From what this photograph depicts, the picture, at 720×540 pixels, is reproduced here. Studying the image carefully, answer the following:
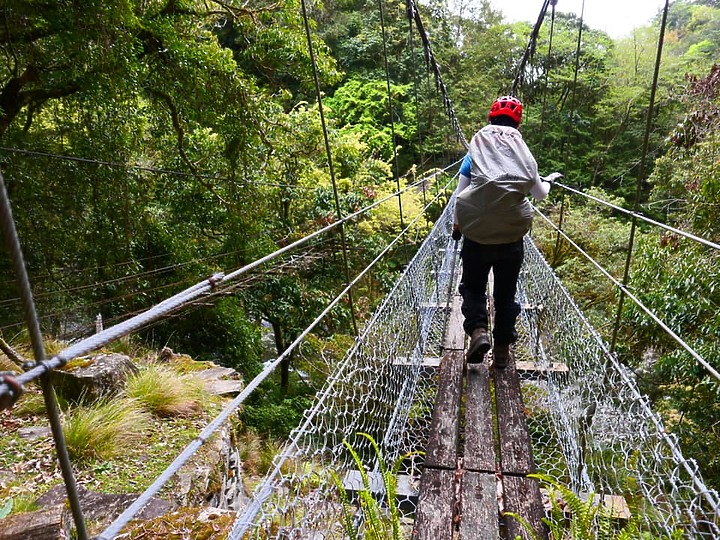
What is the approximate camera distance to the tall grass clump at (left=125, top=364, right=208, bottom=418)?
6.96 feet

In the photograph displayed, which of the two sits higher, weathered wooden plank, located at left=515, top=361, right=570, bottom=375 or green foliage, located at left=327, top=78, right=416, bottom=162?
green foliage, located at left=327, top=78, right=416, bottom=162

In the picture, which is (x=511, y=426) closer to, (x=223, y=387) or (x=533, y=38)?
(x=223, y=387)

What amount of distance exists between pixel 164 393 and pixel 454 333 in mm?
1397

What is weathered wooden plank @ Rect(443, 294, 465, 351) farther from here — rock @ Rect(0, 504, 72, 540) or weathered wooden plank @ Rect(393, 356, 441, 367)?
rock @ Rect(0, 504, 72, 540)

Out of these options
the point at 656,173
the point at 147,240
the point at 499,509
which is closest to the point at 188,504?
the point at 499,509

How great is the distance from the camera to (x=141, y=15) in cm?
271

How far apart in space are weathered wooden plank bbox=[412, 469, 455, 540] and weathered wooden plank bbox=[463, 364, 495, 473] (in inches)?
3.2

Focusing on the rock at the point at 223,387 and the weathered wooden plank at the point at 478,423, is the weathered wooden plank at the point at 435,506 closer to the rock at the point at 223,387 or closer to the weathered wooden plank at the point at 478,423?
the weathered wooden plank at the point at 478,423

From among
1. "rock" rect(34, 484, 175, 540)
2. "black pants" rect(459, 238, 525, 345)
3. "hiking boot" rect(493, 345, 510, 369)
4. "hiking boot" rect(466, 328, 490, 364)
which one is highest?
"black pants" rect(459, 238, 525, 345)

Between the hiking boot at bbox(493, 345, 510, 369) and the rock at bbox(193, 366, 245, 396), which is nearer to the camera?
the hiking boot at bbox(493, 345, 510, 369)

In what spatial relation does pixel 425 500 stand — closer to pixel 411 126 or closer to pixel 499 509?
pixel 499 509

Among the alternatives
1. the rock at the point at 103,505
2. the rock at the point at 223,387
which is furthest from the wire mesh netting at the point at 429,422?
the rock at the point at 223,387

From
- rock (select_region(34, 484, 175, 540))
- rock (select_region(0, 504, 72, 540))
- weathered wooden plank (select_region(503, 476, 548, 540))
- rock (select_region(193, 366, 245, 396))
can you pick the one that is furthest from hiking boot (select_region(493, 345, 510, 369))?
rock (select_region(193, 366, 245, 396))

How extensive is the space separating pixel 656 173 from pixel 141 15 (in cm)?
544
